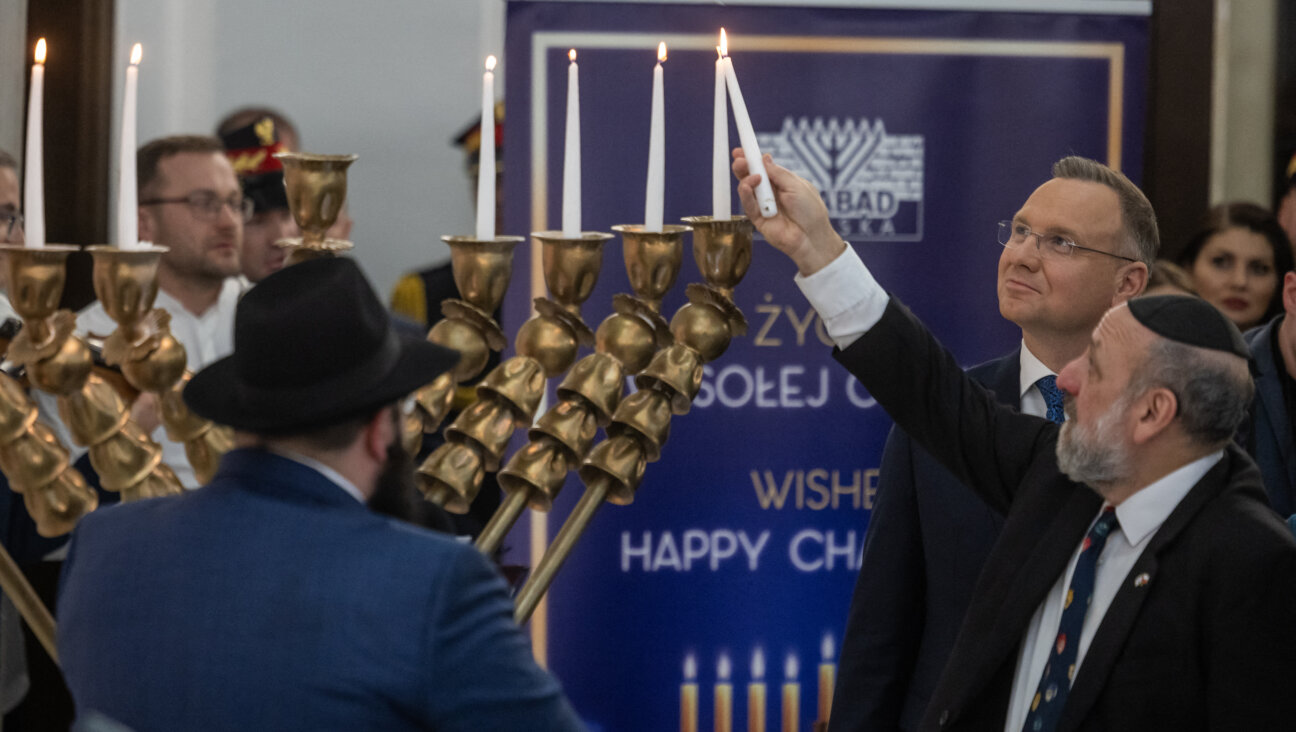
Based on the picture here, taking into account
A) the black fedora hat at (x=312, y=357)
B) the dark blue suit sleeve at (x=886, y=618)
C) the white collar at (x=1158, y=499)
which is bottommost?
the dark blue suit sleeve at (x=886, y=618)

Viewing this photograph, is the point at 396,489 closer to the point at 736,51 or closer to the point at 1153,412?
the point at 1153,412

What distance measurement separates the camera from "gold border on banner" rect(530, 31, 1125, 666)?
2773 mm

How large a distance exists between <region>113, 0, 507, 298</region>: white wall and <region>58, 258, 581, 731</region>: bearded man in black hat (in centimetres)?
303

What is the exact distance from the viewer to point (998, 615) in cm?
154

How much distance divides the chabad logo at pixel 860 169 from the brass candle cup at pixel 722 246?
4.08ft

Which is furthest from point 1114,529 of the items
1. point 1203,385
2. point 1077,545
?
point 1203,385

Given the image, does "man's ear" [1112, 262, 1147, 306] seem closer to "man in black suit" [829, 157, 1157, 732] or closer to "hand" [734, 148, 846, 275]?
"man in black suit" [829, 157, 1157, 732]

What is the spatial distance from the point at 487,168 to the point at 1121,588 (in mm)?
776

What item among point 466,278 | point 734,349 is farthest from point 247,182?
point 466,278

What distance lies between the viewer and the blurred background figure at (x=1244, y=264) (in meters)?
3.23

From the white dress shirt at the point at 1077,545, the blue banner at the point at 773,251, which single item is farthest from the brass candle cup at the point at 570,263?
the blue banner at the point at 773,251

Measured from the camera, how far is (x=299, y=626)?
108 centimetres

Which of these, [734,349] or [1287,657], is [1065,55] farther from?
[1287,657]

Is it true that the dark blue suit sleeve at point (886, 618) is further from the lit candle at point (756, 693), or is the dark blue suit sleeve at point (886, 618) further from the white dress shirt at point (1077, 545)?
the lit candle at point (756, 693)
